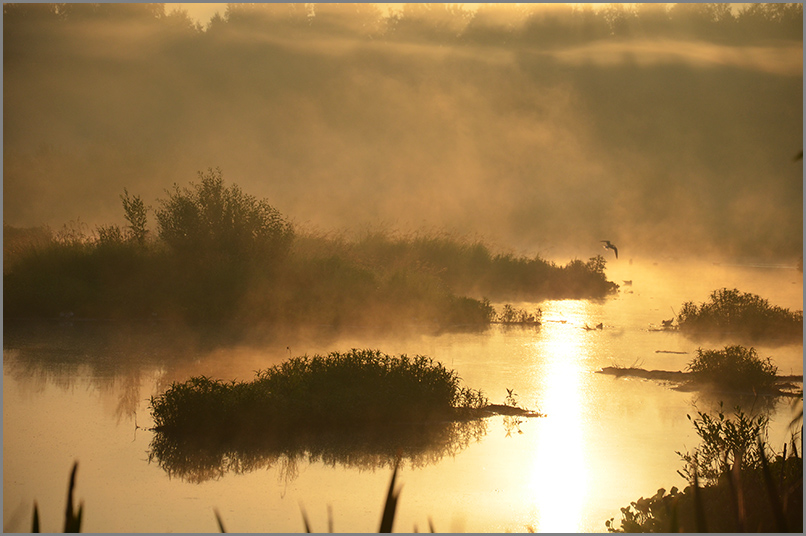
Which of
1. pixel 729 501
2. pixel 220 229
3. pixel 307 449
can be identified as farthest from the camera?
pixel 220 229

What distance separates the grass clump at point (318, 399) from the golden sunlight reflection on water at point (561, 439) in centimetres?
114

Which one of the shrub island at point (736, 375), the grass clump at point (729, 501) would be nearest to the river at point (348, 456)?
the shrub island at point (736, 375)

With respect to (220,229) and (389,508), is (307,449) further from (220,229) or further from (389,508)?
(220,229)

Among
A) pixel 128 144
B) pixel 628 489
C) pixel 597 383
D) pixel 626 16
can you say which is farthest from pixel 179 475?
pixel 128 144

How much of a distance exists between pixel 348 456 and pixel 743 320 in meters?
12.0

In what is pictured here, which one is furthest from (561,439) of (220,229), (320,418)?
(220,229)

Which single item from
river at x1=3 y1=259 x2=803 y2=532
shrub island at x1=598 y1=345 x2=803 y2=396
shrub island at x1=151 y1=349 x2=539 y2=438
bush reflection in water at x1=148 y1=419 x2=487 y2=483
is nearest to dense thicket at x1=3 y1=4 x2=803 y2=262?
river at x1=3 y1=259 x2=803 y2=532

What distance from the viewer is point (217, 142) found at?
2295 inches

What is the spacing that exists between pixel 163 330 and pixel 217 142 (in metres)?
44.6

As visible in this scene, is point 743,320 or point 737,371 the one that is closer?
point 737,371

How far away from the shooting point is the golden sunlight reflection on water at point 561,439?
6.82m

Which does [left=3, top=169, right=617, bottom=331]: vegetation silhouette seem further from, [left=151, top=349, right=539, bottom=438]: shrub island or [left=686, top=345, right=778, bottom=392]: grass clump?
[left=151, top=349, right=539, bottom=438]: shrub island

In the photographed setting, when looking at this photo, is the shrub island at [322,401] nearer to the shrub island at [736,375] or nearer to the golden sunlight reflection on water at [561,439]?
the golden sunlight reflection on water at [561,439]

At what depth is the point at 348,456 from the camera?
8.27 m
